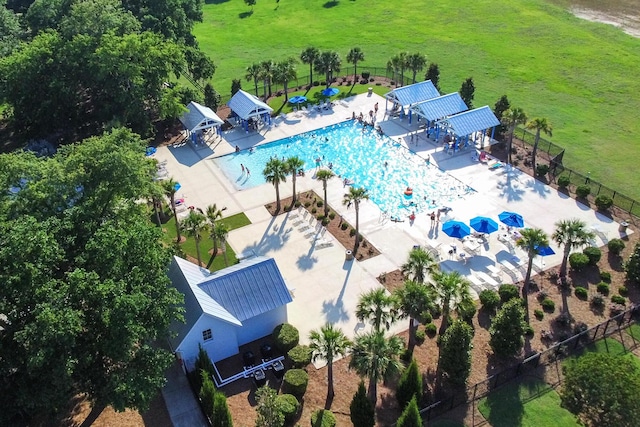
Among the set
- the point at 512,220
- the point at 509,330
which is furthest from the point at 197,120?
the point at 509,330

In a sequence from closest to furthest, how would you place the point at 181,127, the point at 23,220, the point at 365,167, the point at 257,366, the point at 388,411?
the point at 23,220
the point at 388,411
the point at 257,366
the point at 365,167
the point at 181,127

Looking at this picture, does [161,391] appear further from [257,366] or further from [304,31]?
[304,31]

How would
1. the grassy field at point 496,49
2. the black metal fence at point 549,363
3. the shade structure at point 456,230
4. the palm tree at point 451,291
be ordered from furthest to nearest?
the grassy field at point 496,49 → the shade structure at point 456,230 → the palm tree at point 451,291 → the black metal fence at point 549,363

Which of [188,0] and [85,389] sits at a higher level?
[188,0]

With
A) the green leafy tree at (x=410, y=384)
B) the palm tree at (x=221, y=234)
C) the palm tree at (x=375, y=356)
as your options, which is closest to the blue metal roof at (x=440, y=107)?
the palm tree at (x=221, y=234)

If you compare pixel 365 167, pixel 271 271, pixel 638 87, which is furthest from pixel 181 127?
pixel 638 87

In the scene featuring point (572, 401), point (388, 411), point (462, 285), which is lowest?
point (388, 411)

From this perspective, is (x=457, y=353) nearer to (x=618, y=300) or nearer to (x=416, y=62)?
(x=618, y=300)

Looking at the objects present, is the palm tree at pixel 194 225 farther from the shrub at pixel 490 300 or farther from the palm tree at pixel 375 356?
the shrub at pixel 490 300
